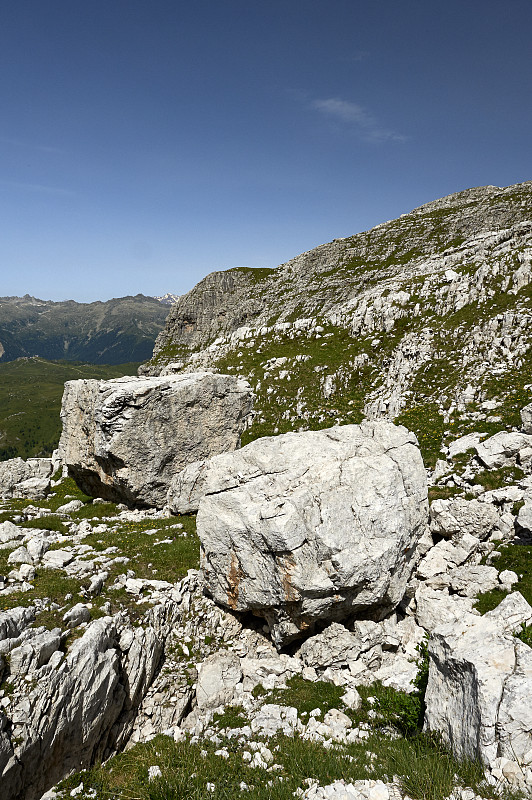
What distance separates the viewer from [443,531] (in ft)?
54.3

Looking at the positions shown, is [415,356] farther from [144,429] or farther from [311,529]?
[311,529]

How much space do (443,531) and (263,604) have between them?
8836 millimetres

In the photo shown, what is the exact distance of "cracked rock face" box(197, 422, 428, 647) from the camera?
13.5 metres

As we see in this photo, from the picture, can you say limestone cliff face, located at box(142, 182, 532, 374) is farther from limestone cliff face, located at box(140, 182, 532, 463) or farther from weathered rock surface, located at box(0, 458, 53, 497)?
weathered rock surface, located at box(0, 458, 53, 497)

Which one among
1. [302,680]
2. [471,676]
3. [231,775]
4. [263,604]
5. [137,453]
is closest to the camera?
[471,676]

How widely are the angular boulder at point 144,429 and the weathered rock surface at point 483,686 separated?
19917 millimetres

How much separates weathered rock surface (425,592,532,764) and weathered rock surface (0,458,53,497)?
28.5 m

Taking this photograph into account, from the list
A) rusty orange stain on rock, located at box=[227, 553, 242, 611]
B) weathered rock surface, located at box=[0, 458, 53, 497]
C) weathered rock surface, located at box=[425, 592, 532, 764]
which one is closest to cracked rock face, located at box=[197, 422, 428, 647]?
rusty orange stain on rock, located at box=[227, 553, 242, 611]

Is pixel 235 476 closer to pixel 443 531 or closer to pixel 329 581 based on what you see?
pixel 329 581

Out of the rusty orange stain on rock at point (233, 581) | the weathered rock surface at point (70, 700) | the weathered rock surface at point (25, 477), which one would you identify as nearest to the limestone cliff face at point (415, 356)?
the rusty orange stain on rock at point (233, 581)

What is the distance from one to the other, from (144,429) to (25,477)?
45.1 ft

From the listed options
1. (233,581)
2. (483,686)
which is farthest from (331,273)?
(483,686)

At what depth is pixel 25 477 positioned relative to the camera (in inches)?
1192

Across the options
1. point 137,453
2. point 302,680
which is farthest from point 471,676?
point 137,453
